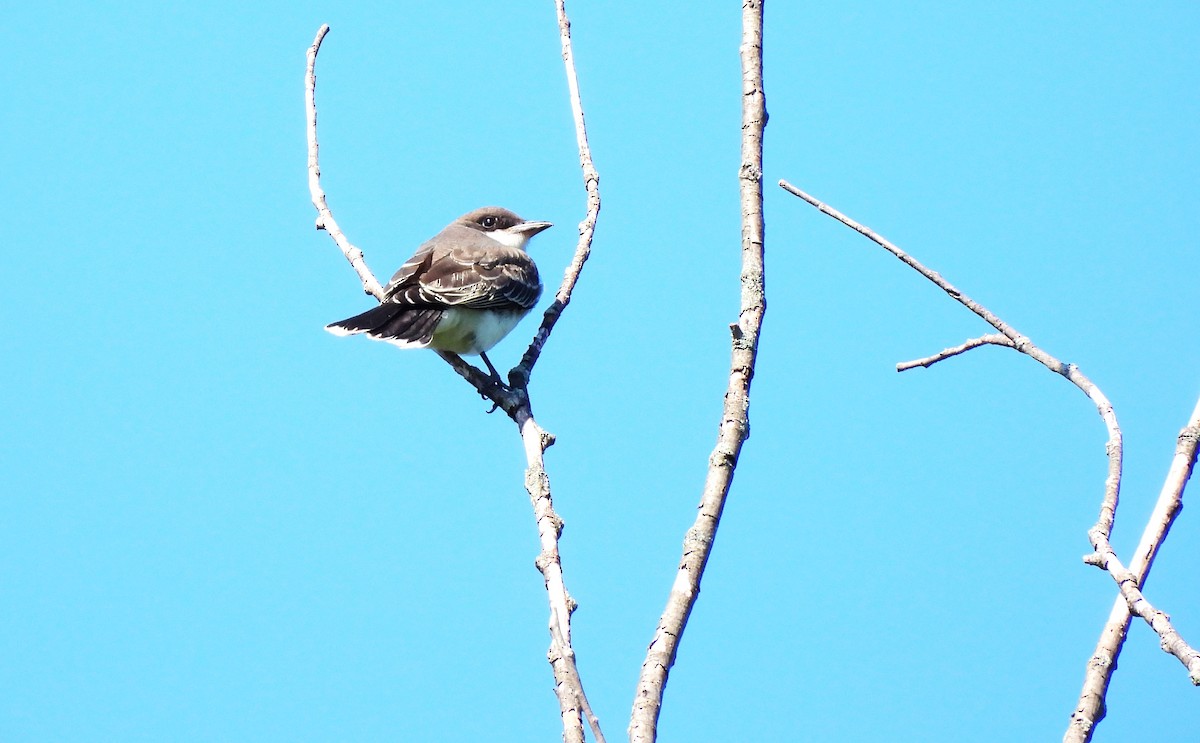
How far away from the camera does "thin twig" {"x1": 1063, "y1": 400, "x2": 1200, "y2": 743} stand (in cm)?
255

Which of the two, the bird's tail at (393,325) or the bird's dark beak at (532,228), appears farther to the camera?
the bird's dark beak at (532,228)

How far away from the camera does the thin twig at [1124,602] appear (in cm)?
255

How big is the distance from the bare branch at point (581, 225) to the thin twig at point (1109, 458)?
1206mm

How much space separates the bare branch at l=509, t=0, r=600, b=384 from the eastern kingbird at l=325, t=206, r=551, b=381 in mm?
948

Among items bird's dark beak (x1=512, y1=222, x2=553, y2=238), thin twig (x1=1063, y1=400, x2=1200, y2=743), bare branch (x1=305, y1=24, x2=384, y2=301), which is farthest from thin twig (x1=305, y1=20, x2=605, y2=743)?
bird's dark beak (x1=512, y1=222, x2=553, y2=238)

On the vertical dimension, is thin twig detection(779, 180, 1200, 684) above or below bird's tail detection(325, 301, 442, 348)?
below

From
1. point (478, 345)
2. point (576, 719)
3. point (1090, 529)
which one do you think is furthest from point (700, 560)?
point (478, 345)

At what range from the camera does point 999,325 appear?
3.27 meters

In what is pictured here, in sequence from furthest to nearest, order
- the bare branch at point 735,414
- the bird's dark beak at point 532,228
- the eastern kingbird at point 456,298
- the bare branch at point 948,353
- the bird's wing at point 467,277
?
the bird's dark beak at point 532,228
the bird's wing at point 467,277
the eastern kingbird at point 456,298
the bare branch at point 948,353
the bare branch at point 735,414

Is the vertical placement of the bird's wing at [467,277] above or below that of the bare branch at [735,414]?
above

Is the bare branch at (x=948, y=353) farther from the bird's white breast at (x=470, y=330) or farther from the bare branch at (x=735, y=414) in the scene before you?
the bird's white breast at (x=470, y=330)

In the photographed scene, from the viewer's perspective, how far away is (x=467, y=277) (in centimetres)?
732

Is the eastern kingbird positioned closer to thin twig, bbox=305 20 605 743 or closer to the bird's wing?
the bird's wing

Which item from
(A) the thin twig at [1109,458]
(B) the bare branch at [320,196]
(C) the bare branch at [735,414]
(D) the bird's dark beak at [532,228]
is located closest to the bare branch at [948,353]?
(A) the thin twig at [1109,458]
